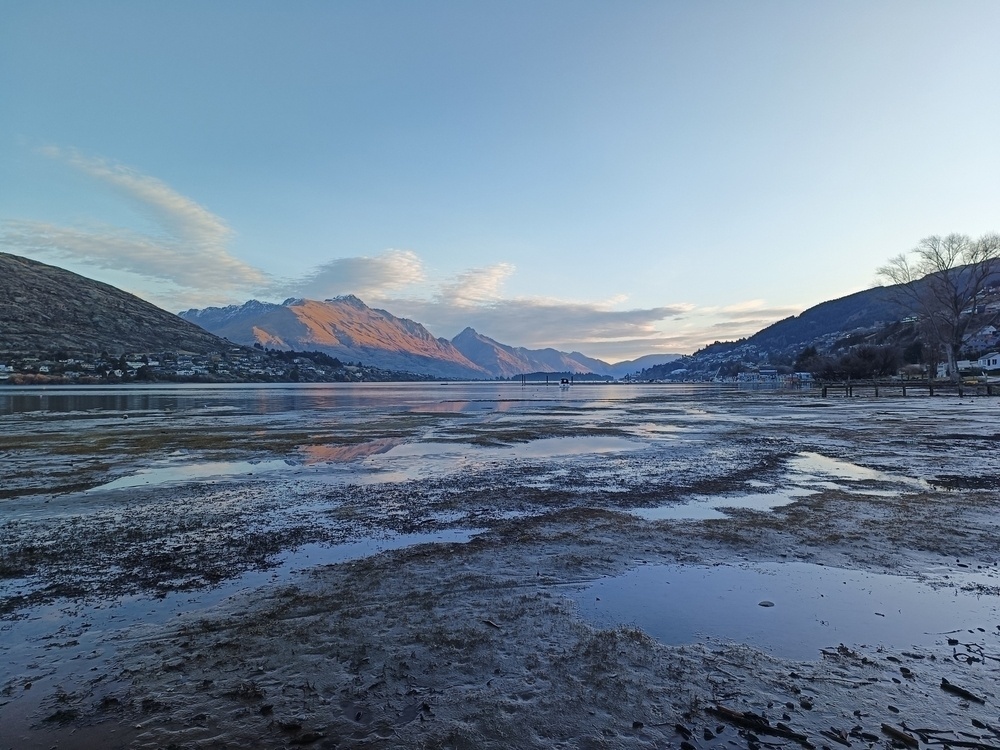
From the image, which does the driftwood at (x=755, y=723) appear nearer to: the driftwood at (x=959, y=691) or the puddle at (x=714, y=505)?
the driftwood at (x=959, y=691)

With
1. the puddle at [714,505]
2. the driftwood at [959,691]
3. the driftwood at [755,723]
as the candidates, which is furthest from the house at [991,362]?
the driftwood at [755,723]

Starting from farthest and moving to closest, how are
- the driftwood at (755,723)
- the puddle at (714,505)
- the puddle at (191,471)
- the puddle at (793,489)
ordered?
1. the puddle at (191,471)
2. the puddle at (793,489)
3. the puddle at (714,505)
4. the driftwood at (755,723)

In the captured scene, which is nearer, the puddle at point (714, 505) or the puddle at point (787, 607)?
the puddle at point (787, 607)

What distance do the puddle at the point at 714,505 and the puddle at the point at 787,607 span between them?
3427mm

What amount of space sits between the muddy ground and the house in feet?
422

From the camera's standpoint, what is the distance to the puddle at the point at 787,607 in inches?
241

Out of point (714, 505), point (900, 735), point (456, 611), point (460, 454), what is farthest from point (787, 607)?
point (460, 454)

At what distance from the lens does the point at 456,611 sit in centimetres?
697

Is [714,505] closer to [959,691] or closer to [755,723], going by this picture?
[959,691]

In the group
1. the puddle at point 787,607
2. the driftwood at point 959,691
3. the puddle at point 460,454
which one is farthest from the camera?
the puddle at point 460,454

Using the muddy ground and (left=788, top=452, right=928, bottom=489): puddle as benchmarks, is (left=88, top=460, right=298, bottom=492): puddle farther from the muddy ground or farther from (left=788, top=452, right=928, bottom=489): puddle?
(left=788, top=452, right=928, bottom=489): puddle

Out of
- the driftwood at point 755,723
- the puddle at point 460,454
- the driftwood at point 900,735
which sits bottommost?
the puddle at point 460,454

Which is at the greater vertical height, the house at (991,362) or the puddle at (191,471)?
the house at (991,362)

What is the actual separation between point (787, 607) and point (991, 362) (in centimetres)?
14585
